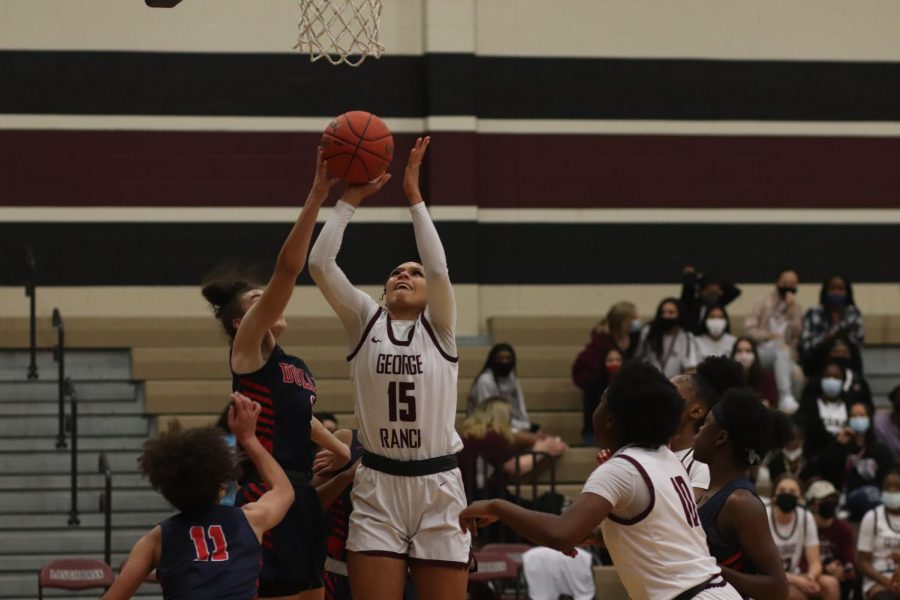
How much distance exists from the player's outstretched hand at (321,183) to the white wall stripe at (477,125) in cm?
822

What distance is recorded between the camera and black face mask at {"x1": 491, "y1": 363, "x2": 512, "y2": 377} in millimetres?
11969

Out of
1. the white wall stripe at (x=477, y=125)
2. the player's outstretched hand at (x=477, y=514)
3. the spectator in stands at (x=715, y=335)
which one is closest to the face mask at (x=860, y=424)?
the spectator in stands at (x=715, y=335)

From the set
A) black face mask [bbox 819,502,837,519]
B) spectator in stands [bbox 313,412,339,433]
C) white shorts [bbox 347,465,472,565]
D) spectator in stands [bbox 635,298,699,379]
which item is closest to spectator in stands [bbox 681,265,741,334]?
spectator in stands [bbox 635,298,699,379]

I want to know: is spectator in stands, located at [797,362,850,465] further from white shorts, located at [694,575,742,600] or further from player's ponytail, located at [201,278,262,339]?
white shorts, located at [694,575,742,600]

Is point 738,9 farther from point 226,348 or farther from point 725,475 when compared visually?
point 725,475

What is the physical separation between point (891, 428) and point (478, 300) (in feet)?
12.8

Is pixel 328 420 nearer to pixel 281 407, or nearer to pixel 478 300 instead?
pixel 478 300

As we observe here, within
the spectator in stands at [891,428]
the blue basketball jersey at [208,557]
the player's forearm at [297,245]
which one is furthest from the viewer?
the spectator in stands at [891,428]

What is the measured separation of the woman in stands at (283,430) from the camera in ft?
17.5

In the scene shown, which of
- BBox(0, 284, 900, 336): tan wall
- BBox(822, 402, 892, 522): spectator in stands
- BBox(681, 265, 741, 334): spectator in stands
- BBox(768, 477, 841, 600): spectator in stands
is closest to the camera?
BBox(768, 477, 841, 600): spectator in stands

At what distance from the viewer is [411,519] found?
5527 mm

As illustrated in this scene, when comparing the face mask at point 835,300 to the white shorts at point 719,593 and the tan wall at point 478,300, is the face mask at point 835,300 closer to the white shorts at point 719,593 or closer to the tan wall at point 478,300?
the tan wall at point 478,300

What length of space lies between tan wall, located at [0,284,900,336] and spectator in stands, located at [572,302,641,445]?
1.52m

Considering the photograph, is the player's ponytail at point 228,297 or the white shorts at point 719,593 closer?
the white shorts at point 719,593
